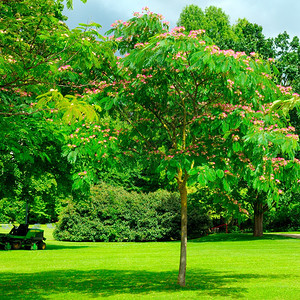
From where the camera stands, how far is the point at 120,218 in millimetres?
35938

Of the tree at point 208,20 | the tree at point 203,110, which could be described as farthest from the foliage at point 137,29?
the tree at point 208,20

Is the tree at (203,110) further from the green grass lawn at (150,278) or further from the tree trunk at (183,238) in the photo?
the green grass lawn at (150,278)

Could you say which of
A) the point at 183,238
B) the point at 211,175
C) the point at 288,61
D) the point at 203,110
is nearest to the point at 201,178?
the point at 211,175

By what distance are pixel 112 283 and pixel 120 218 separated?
924 inches

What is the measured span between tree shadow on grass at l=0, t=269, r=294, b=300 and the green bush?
19.7 metres

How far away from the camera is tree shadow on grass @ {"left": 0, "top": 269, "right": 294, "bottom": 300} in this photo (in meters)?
10.8

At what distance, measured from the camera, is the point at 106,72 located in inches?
441

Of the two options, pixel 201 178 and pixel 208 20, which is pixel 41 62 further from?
pixel 208 20

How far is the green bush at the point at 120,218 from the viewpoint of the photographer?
35.4 meters

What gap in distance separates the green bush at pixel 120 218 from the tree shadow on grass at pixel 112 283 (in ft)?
64.7

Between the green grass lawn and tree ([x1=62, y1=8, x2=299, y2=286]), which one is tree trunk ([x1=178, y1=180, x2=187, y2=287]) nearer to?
tree ([x1=62, y1=8, x2=299, y2=286])

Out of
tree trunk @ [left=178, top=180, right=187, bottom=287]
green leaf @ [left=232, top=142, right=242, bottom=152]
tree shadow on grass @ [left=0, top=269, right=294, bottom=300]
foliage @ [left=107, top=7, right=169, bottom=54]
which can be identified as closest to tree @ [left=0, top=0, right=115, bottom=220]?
foliage @ [left=107, top=7, right=169, bottom=54]

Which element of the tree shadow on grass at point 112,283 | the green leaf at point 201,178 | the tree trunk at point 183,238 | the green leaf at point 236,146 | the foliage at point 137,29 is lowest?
the tree shadow on grass at point 112,283

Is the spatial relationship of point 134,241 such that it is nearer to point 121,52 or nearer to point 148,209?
point 148,209
